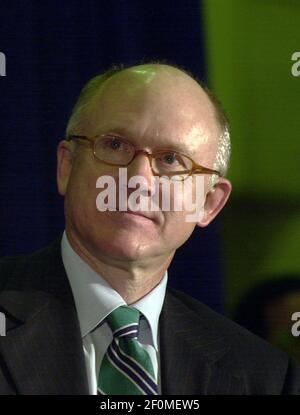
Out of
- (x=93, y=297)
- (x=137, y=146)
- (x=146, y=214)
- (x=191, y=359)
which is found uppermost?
(x=137, y=146)

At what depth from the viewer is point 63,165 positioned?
4.38 ft

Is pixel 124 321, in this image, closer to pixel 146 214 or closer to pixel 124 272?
pixel 124 272

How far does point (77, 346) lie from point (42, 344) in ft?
0.20

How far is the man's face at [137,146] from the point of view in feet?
4.09

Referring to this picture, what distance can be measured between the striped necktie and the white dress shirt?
0.04 feet

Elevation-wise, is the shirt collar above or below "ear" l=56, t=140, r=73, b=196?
below

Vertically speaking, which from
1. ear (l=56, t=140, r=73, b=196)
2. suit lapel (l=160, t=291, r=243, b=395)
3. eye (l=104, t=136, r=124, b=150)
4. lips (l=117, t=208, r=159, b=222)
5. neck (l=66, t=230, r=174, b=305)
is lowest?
suit lapel (l=160, t=291, r=243, b=395)

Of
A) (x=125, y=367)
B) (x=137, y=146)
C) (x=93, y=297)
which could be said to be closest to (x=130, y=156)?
(x=137, y=146)

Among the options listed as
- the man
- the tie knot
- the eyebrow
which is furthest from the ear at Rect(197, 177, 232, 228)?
the tie knot

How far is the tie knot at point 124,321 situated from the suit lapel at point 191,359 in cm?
6

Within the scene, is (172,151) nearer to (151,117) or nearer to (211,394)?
(151,117)

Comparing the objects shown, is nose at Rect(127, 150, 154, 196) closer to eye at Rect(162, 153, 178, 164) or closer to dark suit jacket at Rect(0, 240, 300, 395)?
eye at Rect(162, 153, 178, 164)

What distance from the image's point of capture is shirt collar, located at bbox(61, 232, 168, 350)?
1271 millimetres

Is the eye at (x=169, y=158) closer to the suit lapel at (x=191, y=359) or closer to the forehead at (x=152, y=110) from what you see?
the forehead at (x=152, y=110)
